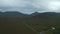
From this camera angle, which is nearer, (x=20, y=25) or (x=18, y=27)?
(x=18, y=27)

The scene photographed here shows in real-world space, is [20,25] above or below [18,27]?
above

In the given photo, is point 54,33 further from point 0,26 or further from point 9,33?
point 0,26

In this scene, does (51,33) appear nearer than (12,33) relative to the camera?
Yes

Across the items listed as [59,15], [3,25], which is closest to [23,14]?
[59,15]

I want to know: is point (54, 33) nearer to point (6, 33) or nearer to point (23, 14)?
point (6, 33)

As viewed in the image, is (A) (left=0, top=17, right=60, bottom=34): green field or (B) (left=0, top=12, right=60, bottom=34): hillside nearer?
(A) (left=0, top=17, right=60, bottom=34): green field

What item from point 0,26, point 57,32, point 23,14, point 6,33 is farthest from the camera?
point 23,14

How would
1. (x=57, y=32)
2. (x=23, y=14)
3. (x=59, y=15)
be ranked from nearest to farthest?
(x=57, y=32), (x=23, y=14), (x=59, y=15)

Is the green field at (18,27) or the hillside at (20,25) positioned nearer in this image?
the green field at (18,27)

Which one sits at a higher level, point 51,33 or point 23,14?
point 23,14
